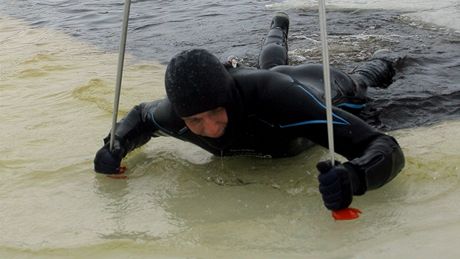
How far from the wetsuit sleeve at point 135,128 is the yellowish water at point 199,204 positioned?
15 cm

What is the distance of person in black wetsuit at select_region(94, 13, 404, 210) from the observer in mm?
2471

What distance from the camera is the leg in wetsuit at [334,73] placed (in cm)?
358

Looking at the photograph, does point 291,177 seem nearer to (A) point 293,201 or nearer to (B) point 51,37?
(A) point 293,201

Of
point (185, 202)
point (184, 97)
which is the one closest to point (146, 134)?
point (185, 202)

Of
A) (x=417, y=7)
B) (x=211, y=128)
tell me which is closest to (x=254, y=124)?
(x=211, y=128)

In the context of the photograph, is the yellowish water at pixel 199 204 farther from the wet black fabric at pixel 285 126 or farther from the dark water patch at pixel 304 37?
the dark water patch at pixel 304 37

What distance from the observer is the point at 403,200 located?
8.57 feet

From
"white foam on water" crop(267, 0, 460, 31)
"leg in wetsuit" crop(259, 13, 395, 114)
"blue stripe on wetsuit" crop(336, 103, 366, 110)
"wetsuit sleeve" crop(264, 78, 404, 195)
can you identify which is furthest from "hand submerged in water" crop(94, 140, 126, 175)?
"white foam on water" crop(267, 0, 460, 31)

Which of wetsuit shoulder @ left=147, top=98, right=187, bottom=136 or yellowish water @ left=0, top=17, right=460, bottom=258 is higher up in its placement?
wetsuit shoulder @ left=147, top=98, right=187, bottom=136

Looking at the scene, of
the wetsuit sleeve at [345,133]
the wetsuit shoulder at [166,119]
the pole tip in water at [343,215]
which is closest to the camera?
the pole tip in water at [343,215]

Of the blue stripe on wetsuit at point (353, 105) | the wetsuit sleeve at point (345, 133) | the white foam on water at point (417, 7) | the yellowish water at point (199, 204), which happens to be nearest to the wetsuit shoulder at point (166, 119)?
the yellowish water at point (199, 204)

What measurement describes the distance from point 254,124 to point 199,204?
47 centimetres

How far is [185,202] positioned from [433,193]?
115 cm

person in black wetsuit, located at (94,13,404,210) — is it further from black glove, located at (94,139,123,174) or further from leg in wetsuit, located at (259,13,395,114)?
leg in wetsuit, located at (259,13,395,114)
